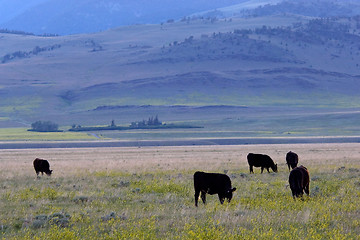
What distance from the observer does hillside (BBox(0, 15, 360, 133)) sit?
129m

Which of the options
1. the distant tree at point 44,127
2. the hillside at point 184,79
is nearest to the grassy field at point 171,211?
the distant tree at point 44,127

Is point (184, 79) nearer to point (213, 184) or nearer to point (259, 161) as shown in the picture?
point (259, 161)

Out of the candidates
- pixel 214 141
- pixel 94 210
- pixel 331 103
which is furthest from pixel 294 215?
pixel 331 103

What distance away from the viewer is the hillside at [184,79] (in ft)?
424

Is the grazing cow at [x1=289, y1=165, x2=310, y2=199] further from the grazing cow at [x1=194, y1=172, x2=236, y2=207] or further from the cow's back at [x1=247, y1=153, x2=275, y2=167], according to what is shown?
the cow's back at [x1=247, y1=153, x2=275, y2=167]

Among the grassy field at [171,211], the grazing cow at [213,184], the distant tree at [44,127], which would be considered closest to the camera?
the grassy field at [171,211]

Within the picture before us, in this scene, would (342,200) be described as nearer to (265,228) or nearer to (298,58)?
(265,228)

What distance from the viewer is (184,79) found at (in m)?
154

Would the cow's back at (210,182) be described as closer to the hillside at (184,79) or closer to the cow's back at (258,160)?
A: the cow's back at (258,160)

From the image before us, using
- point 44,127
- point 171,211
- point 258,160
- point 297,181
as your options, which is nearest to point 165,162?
point 258,160

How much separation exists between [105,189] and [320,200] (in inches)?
250

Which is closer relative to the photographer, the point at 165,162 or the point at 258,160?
the point at 258,160

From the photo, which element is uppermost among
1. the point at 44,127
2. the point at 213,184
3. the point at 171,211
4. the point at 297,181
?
the point at 213,184

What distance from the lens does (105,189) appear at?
18.8 m
